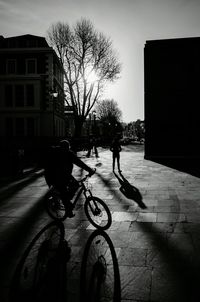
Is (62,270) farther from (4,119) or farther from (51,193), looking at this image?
(4,119)

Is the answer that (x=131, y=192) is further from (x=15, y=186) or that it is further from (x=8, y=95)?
(x=8, y=95)

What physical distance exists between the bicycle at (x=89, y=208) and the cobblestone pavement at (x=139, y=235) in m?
0.18

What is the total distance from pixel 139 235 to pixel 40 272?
7.01 feet

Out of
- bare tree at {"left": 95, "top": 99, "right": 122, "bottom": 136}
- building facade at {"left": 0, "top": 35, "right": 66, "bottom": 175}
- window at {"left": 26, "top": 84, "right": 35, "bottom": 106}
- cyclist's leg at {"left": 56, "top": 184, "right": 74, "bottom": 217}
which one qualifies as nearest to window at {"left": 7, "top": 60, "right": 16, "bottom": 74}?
building facade at {"left": 0, "top": 35, "right": 66, "bottom": 175}

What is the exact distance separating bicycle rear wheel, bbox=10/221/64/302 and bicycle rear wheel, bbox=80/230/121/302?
32 cm

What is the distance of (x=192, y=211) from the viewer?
7.30 meters

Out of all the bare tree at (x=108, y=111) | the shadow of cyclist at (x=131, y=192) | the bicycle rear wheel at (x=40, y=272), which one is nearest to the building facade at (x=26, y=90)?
the shadow of cyclist at (x=131, y=192)

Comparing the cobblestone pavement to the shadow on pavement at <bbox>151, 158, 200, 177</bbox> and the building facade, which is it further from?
the building facade

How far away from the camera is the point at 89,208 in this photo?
6746mm

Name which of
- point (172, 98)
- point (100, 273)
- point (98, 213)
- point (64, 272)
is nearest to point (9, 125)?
point (172, 98)

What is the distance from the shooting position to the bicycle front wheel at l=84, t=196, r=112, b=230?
6.26m

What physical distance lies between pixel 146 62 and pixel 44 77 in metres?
14.4

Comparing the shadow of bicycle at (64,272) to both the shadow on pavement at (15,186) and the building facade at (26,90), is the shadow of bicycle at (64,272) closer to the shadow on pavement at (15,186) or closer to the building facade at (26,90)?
the shadow on pavement at (15,186)

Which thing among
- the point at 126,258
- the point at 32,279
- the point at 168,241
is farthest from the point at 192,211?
the point at 32,279
